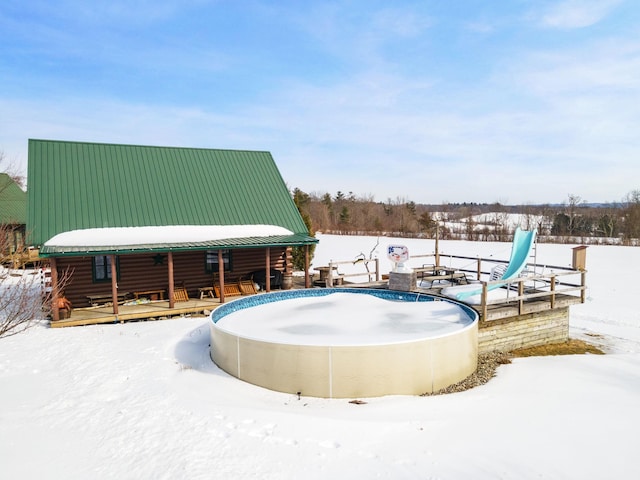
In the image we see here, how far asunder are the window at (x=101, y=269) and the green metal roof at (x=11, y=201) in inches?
645

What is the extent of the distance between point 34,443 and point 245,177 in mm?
12939

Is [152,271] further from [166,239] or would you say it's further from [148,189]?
[148,189]

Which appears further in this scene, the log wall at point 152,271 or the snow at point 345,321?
the log wall at point 152,271

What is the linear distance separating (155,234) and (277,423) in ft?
31.1

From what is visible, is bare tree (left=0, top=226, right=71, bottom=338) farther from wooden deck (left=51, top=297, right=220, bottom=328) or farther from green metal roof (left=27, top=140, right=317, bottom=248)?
green metal roof (left=27, top=140, right=317, bottom=248)

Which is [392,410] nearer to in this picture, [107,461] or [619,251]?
[107,461]

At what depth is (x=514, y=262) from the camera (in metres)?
12.2

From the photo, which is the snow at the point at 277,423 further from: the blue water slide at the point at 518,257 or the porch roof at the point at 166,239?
the porch roof at the point at 166,239

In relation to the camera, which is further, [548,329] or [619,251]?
[619,251]

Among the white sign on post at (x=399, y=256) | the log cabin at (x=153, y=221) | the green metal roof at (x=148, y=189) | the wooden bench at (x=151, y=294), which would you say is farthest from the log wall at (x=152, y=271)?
the white sign on post at (x=399, y=256)

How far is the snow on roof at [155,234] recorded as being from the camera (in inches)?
504

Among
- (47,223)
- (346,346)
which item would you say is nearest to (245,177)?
(47,223)

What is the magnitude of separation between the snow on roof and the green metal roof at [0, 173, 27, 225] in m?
16.6

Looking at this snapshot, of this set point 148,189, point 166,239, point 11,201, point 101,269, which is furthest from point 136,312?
point 11,201
